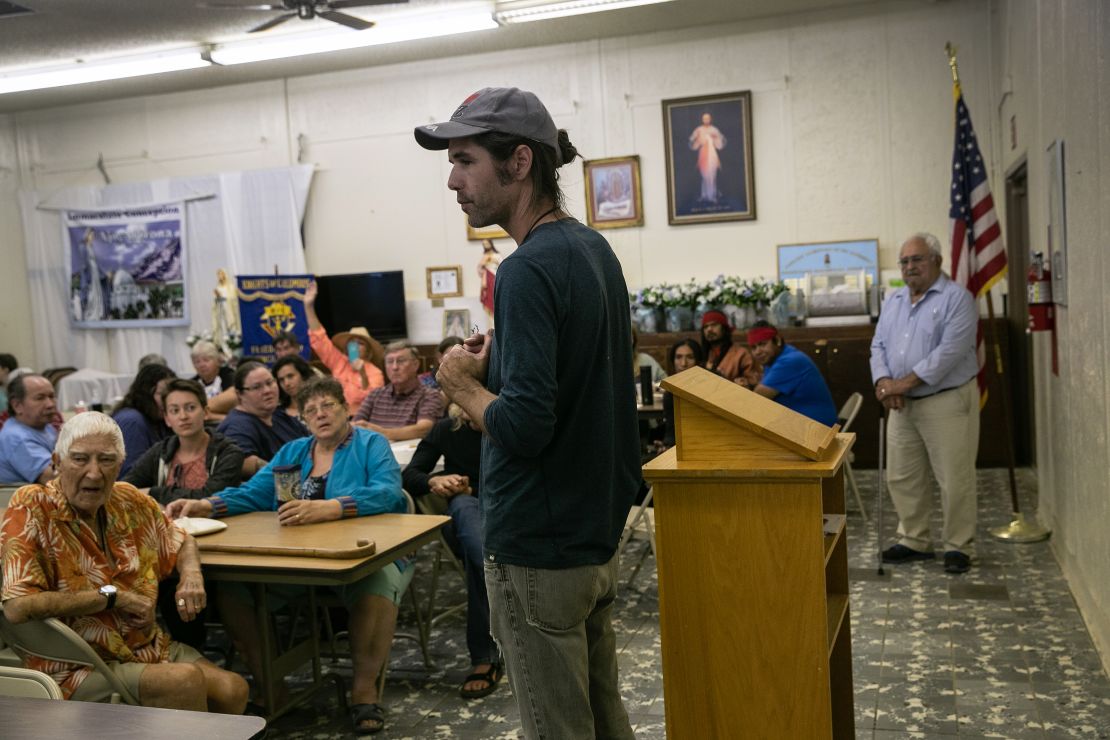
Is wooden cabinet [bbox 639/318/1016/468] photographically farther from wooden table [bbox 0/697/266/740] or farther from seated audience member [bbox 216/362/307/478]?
wooden table [bbox 0/697/266/740]

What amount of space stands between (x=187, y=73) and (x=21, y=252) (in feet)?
11.7

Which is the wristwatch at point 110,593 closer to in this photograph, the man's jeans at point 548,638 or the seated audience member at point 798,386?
the man's jeans at point 548,638

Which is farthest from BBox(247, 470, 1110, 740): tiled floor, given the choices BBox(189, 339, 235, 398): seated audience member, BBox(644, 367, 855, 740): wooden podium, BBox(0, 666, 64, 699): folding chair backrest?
Answer: BBox(189, 339, 235, 398): seated audience member

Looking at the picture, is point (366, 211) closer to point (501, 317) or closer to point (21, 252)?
point (21, 252)

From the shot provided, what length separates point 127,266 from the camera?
11.9m

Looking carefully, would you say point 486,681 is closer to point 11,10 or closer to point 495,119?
point 495,119

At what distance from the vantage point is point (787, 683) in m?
2.44

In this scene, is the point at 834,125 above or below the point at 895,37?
below

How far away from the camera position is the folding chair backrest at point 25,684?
2340mm

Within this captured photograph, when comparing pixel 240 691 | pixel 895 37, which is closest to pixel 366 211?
pixel 895 37

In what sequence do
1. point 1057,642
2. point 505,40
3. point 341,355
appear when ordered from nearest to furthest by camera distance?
point 1057,642 → point 341,355 → point 505,40

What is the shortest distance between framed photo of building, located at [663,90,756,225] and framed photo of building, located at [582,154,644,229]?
361 mm

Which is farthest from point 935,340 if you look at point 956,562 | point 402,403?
point 402,403

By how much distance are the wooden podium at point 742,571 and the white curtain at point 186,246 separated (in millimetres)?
9284
